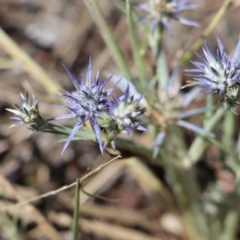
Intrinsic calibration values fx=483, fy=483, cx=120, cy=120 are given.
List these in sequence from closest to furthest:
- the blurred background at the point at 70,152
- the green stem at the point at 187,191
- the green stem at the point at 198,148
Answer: the green stem at the point at 198,148 < the green stem at the point at 187,191 < the blurred background at the point at 70,152

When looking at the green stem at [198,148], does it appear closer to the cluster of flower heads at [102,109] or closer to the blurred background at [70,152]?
the blurred background at [70,152]

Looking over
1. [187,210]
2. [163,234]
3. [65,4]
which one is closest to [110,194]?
[163,234]

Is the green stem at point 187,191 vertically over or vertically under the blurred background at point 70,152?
under

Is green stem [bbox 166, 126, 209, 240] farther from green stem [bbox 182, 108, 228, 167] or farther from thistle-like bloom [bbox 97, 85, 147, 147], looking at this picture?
thistle-like bloom [bbox 97, 85, 147, 147]

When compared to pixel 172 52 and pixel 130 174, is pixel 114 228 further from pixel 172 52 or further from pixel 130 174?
pixel 172 52

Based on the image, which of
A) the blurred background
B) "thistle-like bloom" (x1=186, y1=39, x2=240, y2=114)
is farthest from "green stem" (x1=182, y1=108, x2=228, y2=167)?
"thistle-like bloom" (x1=186, y1=39, x2=240, y2=114)

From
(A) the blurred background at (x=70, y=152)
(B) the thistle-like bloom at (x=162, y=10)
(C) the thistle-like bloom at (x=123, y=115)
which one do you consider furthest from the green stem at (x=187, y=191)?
(C) the thistle-like bloom at (x=123, y=115)
